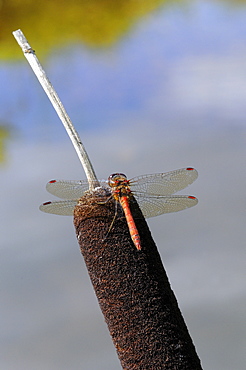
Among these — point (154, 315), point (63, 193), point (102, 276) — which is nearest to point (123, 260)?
point (102, 276)

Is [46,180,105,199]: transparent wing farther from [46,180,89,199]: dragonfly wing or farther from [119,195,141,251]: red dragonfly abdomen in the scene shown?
[119,195,141,251]: red dragonfly abdomen

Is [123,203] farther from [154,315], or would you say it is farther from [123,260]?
[154,315]

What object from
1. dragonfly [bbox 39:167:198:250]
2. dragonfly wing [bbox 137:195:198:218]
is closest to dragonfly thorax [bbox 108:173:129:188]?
dragonfly [bbox 39:167:198:250]

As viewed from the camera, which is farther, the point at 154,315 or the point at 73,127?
the point at 73,127

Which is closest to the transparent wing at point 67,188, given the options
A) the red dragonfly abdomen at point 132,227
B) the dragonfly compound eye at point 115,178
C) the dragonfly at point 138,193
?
the dragonfly at point 138,193

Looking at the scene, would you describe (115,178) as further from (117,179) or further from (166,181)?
(166,181)

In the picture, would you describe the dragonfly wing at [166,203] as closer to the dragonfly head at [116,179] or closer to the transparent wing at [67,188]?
the dragonfly head at [116,179]
